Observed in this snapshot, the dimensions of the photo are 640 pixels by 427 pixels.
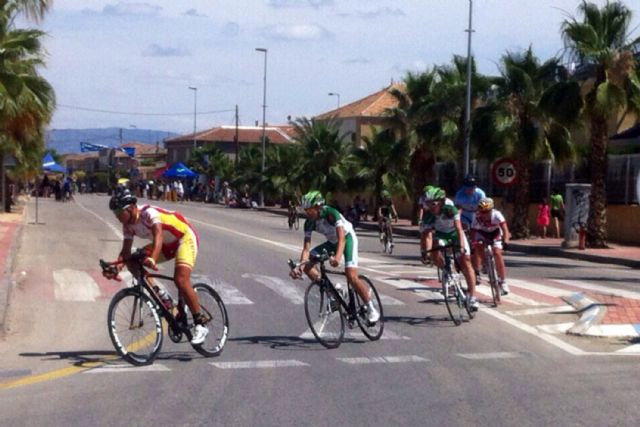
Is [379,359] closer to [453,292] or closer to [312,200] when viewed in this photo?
[312,200]

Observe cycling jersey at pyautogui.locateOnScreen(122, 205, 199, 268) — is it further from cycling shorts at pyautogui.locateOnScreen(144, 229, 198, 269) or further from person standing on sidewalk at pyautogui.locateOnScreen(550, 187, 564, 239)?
person standing on sidewalk at pyautogui.locateOnScreen(550, 187, 564, 239)

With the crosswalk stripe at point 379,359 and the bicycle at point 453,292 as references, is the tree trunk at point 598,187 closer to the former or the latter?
the bicycle at point 453,292

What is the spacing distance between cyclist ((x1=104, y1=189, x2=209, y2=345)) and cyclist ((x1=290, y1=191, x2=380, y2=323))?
1.32 metres

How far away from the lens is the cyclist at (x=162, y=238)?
1042 centimetres

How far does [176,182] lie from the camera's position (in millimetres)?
89562

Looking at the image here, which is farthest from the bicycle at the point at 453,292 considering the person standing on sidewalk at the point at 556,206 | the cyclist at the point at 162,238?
the person standing on sidewalk at the point at 556,206

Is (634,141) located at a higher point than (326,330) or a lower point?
higher

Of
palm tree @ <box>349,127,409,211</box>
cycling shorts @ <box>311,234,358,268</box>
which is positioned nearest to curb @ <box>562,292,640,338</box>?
cycling shorts @ <box>311,234,358,268</box>

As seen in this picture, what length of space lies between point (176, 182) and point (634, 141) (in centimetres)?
5378

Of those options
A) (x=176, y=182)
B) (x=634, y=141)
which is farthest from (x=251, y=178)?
(x=634, y=141)

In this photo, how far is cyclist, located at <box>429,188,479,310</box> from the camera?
14156 mm

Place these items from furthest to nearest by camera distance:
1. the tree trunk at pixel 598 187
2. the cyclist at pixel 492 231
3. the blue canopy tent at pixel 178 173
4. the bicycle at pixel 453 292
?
the blue canopy tent at pixel 178 173, the tree trunk at pixel 598 187, the cyclist at pixel 492 231, the bicycle at pixel 453 292

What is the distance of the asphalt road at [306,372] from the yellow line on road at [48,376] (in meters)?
0.02

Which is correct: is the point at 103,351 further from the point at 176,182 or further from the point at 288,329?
the point at 176,182
